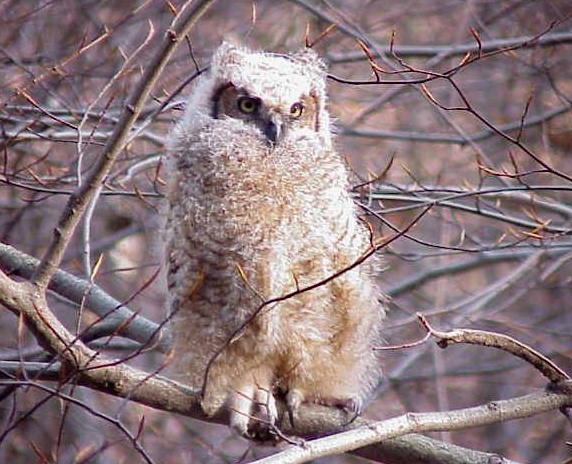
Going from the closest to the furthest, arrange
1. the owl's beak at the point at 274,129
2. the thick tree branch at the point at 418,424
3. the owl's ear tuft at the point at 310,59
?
the thick tree branch at the point at 418,424 → the owl's beak at the point at 274,129 → the owl's ear tuft at the point at 310,59

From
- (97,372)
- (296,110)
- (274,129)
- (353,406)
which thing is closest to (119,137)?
(97,372)

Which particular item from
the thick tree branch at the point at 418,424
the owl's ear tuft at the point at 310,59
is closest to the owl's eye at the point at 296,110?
the owl's ear tuft at the point at 310,59

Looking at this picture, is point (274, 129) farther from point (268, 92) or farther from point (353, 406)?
point (353, 406)

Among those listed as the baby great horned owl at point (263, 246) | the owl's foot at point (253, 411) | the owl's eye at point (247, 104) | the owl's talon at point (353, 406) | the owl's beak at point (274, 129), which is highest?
the owl's eye at point (247, 104)

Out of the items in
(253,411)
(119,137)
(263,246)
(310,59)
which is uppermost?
(310,59)

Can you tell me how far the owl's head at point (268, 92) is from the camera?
4.03m

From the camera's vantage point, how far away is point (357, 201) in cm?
431

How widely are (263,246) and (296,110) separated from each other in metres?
0.62

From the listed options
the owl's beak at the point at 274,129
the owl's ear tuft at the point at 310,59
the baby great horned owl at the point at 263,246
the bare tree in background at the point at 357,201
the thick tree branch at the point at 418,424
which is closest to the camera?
the thick tree branch at the point at 418,424

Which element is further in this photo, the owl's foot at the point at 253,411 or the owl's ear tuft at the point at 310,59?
the owl's ear tuft at the point at 310,59

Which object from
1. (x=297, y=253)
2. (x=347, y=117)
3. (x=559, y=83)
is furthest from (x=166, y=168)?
(x=559, y=83)

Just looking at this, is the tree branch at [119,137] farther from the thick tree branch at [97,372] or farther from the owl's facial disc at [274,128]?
the owl's facial disc at [274,128]

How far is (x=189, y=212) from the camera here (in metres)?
3.96

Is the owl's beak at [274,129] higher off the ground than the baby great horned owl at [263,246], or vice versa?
the owl's beak at [274,129]
